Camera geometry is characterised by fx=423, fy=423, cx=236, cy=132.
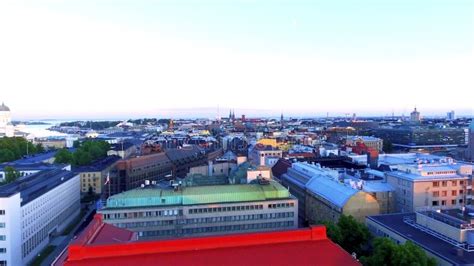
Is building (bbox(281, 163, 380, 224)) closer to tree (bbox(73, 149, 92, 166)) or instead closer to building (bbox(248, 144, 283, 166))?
building (bbox(248, 144, 283, 166))

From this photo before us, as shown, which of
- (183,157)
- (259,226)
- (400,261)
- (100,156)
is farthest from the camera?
(100,156)

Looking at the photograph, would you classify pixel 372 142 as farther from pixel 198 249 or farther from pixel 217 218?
pixel 198 249

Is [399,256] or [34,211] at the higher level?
[399,256]

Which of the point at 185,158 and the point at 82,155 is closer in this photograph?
the point at 82,155

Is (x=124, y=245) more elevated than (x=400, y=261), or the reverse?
(x=124, y=245)

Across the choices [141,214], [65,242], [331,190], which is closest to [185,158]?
[65,242]

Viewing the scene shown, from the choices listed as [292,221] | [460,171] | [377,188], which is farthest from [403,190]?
[292,221]

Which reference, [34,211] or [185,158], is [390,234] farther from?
[185,158]
